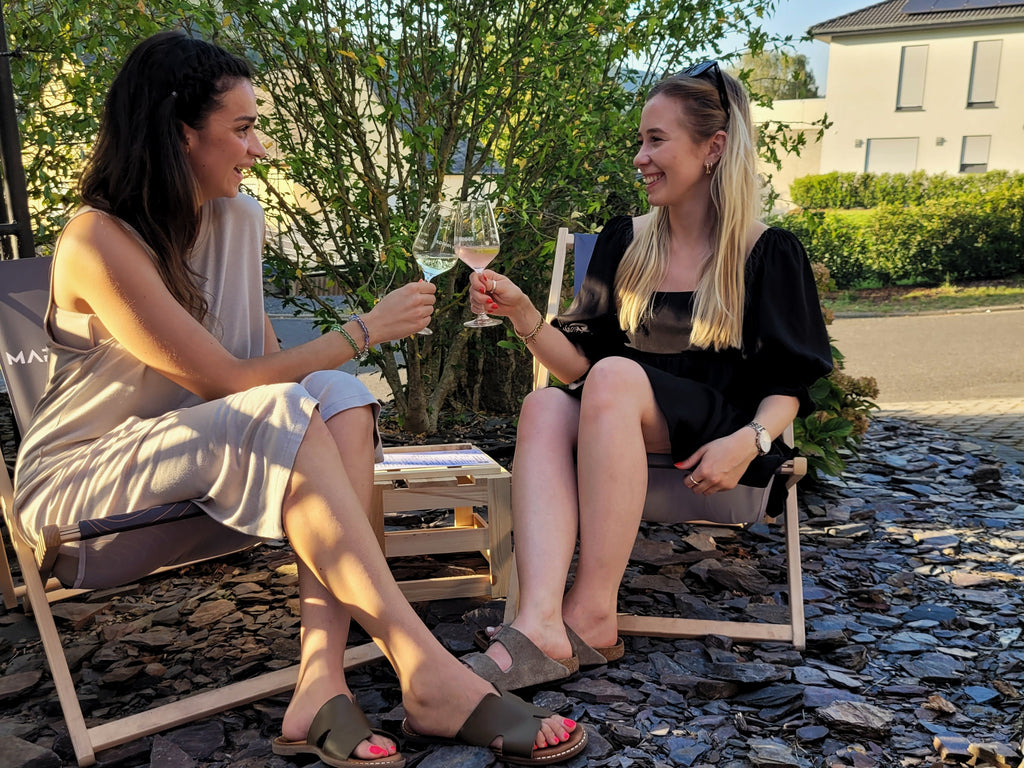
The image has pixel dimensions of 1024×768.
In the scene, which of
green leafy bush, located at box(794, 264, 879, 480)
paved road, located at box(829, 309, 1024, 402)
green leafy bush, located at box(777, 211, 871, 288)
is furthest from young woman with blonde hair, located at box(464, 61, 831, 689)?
green leafy bush, located at box(777, 211, 871, 288)

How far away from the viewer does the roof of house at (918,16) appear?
81.0 feet

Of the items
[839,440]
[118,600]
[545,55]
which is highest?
[545,55]

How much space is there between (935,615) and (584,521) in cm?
120

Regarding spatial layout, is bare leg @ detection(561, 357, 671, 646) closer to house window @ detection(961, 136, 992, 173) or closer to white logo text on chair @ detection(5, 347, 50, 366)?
white logo text on chair @ detection(5, 347, 50, 366)

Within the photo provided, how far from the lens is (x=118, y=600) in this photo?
3031 mm

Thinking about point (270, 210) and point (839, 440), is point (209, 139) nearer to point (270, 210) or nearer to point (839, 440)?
point (270, 210)

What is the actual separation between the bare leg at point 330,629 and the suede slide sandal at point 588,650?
0.45 m

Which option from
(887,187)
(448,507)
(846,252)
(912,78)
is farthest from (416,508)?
(912,78)

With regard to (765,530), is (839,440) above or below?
above

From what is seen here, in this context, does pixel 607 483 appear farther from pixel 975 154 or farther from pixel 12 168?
pixel 975 154

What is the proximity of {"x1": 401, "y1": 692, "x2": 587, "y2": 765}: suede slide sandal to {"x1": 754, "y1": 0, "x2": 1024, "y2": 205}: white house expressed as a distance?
2598cm

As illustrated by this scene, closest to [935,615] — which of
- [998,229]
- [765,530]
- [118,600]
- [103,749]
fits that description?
[765,530]

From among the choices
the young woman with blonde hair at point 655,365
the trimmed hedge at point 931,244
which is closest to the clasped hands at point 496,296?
the young woman with blonde hair at point 655,365

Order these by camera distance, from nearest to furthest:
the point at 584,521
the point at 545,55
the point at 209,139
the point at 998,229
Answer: the point at 209,139
the point at 584,521
the point at 545,55
the point at 998,229
